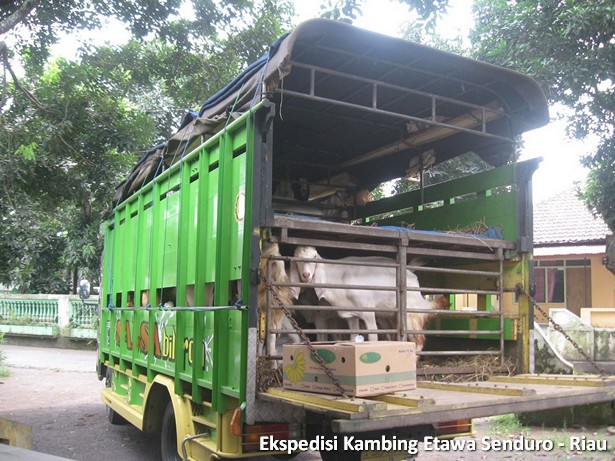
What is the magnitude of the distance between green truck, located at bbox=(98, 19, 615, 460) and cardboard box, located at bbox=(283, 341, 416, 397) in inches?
3.6

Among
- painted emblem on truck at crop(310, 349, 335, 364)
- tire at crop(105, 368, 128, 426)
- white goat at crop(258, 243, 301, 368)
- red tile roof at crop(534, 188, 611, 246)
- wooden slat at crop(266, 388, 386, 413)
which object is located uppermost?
red tile roof at crop(534, 188, 611, 246)

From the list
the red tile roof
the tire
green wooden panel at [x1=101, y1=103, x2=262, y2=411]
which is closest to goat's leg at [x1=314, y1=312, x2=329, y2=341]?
green wooden panel at [x1=101, y1=103, x2=262, y2=411]

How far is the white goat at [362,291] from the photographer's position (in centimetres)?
473

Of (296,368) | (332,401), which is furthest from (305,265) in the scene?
(332,401)

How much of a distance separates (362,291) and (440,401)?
1.75 meters

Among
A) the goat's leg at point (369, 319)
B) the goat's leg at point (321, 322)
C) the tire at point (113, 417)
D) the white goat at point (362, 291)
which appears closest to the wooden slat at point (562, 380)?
Answer: the white goat at point (362, 291)

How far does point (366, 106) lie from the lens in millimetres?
5926

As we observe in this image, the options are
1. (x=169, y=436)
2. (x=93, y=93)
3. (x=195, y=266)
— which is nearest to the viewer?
(x=195, y=266)

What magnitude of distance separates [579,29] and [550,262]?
8.49 m

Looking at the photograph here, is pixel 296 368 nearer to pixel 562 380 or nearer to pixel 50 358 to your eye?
pixel 562 380

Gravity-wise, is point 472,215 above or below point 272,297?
above

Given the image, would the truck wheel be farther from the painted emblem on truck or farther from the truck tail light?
the painted emblem on truck

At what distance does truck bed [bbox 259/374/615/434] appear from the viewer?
3.00 m

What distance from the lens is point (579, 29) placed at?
368 inches
